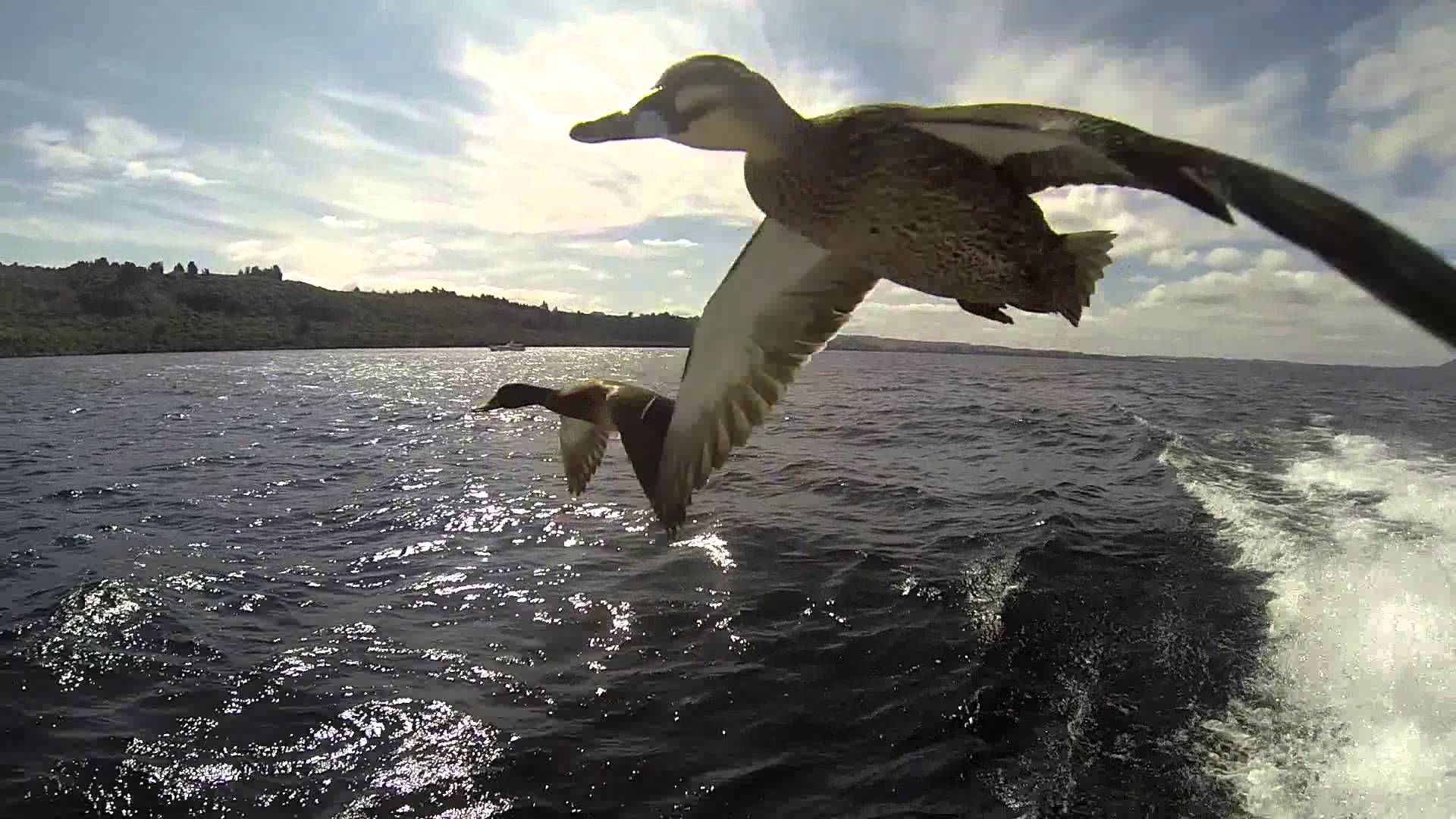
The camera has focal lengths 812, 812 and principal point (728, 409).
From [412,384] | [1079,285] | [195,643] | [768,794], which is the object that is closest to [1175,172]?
[1079,285]

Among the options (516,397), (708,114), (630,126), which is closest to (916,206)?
(708,114)

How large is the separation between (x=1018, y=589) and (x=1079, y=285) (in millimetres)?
9049

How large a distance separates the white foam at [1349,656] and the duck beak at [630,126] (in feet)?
24.0

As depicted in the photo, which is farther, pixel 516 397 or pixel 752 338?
pixel 516 397

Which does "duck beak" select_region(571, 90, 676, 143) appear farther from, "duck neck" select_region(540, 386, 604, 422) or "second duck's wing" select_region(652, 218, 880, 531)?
"duck neck" select_region(540, 386, 604, 422)

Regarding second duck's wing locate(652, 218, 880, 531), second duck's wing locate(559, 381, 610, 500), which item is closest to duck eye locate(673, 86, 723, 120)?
second duck's wing locate(652, 218, 880, 531)

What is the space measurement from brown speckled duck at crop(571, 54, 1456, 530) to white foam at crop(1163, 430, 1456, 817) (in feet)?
20.6

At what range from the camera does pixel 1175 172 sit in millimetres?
1359

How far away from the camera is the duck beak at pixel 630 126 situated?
165 cm

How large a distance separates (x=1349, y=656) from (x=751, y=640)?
645 cm

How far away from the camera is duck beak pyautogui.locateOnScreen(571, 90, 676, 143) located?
5.42 ft

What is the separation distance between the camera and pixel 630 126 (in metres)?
1.70

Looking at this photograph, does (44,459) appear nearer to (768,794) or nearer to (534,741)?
(534,741)

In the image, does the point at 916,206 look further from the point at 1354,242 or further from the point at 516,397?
the point at 516,397
